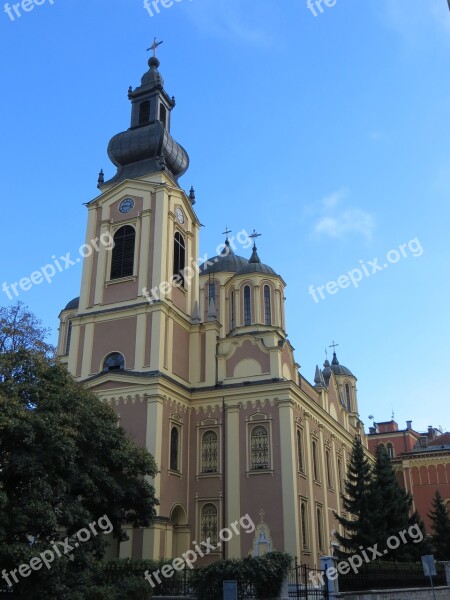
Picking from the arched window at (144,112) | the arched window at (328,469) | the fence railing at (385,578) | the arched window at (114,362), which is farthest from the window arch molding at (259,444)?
the arched window at (144,112)

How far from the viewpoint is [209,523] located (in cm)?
2977

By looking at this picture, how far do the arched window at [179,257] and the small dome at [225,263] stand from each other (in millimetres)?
9211

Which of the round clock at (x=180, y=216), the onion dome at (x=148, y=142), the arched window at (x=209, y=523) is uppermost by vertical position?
the onion dome at (x=148, y=142)

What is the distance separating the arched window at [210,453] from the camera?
30856 millimetres

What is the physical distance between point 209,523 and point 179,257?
13770mm

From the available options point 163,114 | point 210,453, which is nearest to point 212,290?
point 163,114

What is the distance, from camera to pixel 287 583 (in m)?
19.3

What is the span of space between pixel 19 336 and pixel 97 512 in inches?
260

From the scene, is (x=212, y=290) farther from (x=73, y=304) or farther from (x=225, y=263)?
(x=73, y=304)

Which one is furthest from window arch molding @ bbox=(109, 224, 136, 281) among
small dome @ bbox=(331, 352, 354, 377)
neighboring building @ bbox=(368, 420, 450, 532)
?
neighboring building @ bbox=(368, 420, 450, 532)

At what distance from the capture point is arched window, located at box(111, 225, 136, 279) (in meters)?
33.6

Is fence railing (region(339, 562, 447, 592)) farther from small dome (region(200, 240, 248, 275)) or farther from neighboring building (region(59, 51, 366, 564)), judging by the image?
small dome (region(200, 240, 248, 275))

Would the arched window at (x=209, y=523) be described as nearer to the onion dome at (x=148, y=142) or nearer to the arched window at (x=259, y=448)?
the arched window at (x=259, y=448)

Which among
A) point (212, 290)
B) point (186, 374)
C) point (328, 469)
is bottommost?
point (328, 469)
